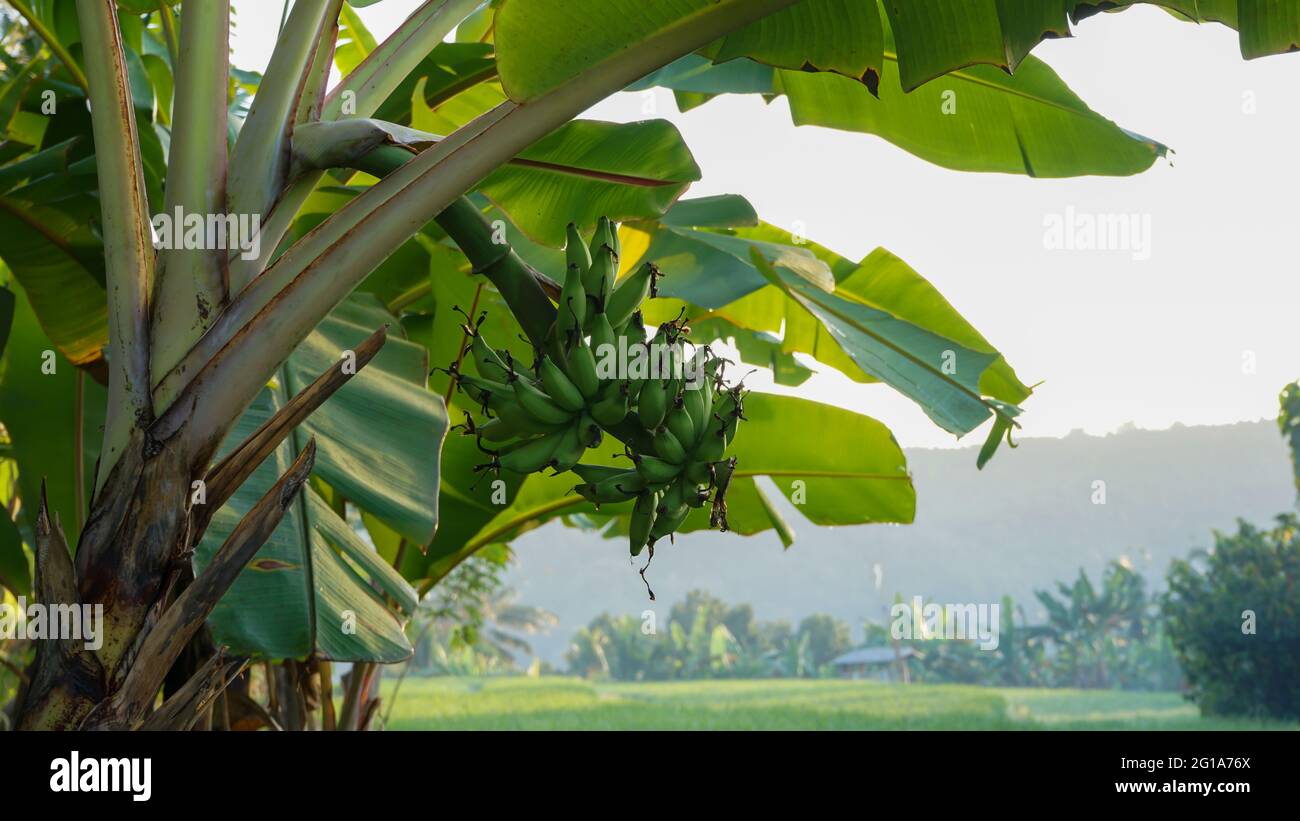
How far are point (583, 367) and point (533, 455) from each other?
0.16 metres

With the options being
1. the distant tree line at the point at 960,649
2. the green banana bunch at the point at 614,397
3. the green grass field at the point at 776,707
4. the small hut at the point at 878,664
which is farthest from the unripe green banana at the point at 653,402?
the small hut at the point at 878,664

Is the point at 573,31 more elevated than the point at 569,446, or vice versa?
the point at 573,31

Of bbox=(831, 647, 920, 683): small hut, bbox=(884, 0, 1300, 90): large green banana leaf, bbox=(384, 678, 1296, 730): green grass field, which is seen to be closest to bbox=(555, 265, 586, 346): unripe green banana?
bbox=(884, 0, 1300, 90): large green banana leaf

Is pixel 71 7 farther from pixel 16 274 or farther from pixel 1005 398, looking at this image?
pixel 1005 398

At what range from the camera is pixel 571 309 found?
98 centimetres

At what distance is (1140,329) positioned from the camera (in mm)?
34125

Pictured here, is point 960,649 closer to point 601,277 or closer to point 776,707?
point 776,707

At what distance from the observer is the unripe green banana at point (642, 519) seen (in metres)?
1.08

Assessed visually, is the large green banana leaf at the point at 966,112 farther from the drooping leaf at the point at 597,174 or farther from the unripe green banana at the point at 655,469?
the unripe green banana at the point at 655,469

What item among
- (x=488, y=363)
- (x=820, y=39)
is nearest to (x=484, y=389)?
(x=488, y=363)

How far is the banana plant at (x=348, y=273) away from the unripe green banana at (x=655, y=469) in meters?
0.16

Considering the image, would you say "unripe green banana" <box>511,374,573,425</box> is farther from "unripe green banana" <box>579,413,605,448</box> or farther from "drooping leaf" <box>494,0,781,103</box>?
"drooping leaf" <box>494,0,781,103</box>

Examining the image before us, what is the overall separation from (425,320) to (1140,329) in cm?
3704

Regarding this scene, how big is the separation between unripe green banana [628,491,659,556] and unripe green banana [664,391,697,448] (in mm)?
89
